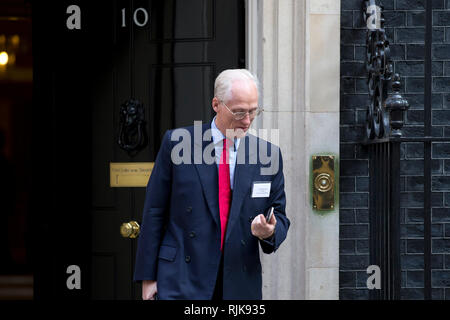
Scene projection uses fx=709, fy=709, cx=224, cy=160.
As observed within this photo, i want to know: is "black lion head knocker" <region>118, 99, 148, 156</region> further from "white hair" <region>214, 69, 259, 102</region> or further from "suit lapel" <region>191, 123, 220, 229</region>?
"white hair" <region>214, 69, 259, 102</region>

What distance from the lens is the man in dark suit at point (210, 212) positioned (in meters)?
3.28

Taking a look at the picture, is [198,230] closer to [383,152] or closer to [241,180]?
[241,180]

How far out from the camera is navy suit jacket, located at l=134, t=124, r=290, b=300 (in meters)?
3.28

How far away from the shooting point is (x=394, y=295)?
4258mm

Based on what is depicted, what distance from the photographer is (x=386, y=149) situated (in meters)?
4.39

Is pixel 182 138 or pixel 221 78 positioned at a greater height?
pixel 221 78

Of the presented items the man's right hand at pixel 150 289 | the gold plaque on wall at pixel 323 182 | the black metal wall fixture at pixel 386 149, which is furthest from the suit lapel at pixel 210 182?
the gold plaque on wall at pixel 323 182

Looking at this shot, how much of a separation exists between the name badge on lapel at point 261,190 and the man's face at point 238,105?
247 mm

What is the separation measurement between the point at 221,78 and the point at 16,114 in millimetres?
11380

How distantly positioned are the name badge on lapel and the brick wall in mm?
1630

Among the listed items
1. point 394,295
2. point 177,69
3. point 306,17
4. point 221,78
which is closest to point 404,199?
point 394,295

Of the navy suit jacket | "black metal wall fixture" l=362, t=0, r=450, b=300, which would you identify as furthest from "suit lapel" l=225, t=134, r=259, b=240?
"black metal wall fixture" l=362, t=0, r=450, b=300

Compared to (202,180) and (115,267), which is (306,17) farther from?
(115,267)
